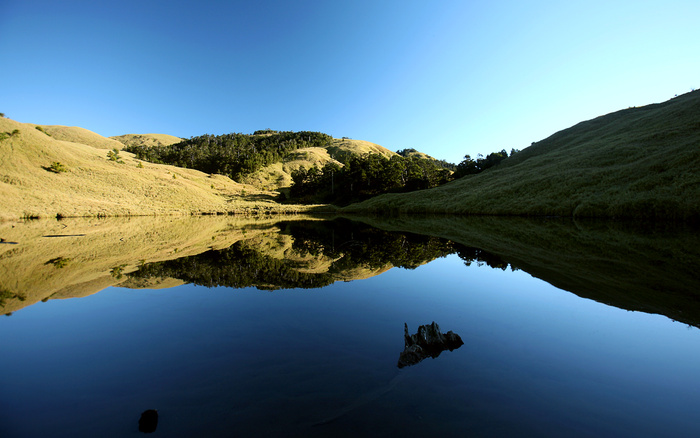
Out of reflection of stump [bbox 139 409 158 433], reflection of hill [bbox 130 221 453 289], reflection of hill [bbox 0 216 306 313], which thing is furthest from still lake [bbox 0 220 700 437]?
reflection of hill [bbox 130 221 453 289]

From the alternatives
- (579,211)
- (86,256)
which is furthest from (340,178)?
(86,256)

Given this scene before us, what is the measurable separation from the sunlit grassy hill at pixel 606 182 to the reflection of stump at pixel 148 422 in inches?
1890

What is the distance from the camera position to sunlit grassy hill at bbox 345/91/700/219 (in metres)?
35.8

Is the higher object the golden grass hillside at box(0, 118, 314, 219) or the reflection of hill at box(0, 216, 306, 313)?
the golden grass hillside at box(0, 118, 314, 219)

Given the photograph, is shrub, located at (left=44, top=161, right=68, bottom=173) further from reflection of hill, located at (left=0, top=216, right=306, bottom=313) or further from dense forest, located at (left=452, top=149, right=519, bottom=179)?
dense forest, located at (left=452, top=149, right=519, bottom=179)

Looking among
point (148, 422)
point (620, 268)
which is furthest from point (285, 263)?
point (620, 268)

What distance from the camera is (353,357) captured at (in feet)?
17.1

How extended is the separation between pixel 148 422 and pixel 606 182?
58720 mm

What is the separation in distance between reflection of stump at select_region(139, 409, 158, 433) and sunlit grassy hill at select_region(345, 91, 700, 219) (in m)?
48.0

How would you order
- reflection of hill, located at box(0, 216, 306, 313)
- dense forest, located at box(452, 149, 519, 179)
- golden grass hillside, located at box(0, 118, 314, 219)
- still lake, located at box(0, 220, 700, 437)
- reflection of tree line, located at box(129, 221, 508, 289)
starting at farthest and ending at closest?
dense forest, located at box(452, 149, 519, 179), golden grass hillside, located at box(0, 118, 314, 219), reflection of tree line, located at box(129, 221, 508, 289), reflection of hill, located at box(0, 216, 306, 313), still lake, located at box(0, 220, 700, 437)

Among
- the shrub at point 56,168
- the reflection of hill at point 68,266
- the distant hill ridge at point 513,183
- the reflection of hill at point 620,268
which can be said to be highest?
the shrub at point 56,168

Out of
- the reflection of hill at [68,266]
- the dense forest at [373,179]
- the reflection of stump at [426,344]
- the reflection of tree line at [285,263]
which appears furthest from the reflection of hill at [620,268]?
the dense forest at [373,179]

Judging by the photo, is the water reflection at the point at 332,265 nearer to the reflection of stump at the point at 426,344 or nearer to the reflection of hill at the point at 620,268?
the reflection of hill at the point at 620,268

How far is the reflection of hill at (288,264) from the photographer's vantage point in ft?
36.5
